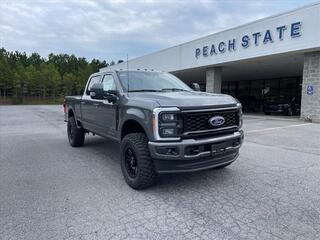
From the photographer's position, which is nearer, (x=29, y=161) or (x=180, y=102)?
(x=180, y=102)

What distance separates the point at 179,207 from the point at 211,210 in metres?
0.43

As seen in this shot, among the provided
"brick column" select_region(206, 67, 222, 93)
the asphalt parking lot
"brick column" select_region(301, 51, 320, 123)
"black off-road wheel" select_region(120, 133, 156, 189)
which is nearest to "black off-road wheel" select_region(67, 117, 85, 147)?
the asphalt parking lot

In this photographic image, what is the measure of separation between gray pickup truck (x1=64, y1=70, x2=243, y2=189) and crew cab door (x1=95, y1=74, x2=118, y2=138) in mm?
20

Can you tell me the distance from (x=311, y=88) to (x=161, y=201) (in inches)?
535

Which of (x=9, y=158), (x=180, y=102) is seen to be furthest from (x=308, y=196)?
(x=9, y=158)

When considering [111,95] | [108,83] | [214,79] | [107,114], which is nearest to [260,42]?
[214,79]

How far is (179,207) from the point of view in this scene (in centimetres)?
378

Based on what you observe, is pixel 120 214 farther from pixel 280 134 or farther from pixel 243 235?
pixel 280 134

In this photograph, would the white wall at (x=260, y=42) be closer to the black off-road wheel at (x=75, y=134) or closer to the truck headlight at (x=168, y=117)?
the black off-road wheel at (x=75, y=134)

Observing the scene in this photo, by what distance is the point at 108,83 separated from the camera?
19.2ft

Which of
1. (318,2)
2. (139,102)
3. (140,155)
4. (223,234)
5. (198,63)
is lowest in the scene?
(223,234)

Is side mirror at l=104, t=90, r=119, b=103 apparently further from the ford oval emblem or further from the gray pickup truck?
the ford oval emblem

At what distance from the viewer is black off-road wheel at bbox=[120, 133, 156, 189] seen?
13.8ft

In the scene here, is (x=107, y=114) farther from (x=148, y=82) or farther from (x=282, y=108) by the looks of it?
(x=282, y=108)
